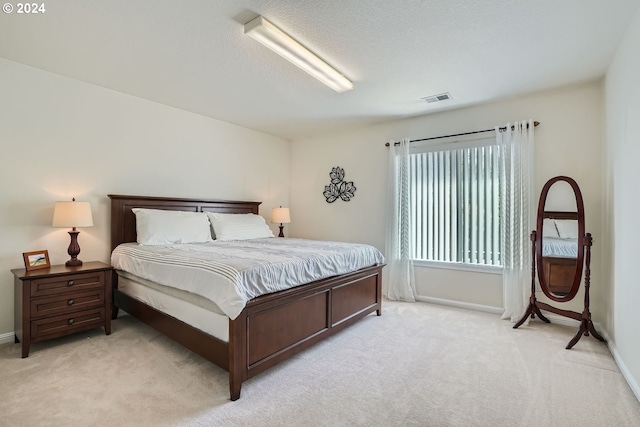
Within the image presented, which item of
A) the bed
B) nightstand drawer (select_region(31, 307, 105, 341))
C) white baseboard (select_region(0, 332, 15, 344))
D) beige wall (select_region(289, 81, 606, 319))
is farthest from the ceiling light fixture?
white baseboard (select_region(0, 332, 15, 344))

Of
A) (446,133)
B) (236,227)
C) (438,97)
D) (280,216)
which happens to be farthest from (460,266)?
(236,227)

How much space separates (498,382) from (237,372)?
6.00ft

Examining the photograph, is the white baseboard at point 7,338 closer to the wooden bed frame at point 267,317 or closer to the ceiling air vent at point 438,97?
the wooden bed frame at point 267,317

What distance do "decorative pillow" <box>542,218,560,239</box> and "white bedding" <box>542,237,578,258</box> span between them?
42mm

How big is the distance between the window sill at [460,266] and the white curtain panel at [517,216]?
17 centimetres

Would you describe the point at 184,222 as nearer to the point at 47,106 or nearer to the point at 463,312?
the point at 47,106

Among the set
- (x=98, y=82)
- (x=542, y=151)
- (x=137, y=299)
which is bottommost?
(x=137, y=299)

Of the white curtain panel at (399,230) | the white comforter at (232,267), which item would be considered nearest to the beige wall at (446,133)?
the white curtain panel at (399,230)

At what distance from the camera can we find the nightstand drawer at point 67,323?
2.59 meters

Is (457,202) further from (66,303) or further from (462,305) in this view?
(66,303)

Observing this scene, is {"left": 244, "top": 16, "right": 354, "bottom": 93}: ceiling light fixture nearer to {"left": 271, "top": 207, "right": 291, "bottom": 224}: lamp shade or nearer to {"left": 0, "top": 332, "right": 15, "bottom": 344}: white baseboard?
{"left": 271, "top": 207, "right": 291, "bottom": 224}: lamp shade

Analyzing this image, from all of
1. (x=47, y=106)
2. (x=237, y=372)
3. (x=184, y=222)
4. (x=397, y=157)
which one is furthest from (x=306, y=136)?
(x=237, y=372)

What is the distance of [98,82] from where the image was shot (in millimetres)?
3299

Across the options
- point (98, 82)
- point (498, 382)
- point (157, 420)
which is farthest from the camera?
point (98, 82)
